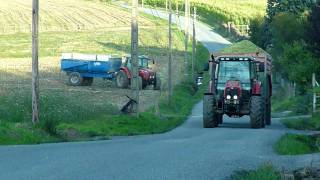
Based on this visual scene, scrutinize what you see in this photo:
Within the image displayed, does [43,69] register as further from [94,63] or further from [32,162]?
[32,162]

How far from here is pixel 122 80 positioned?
169ft

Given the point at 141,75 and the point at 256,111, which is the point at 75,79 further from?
the point at 256,111

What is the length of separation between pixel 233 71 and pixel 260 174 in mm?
18566

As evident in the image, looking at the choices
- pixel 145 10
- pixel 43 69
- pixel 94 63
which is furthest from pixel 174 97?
pixel 145 10

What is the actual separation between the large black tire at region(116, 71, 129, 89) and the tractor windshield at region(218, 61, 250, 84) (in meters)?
18.5

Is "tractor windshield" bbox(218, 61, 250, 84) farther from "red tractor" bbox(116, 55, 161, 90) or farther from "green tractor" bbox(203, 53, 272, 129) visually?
"red tractor" bbox(116, 55, 161, 90)

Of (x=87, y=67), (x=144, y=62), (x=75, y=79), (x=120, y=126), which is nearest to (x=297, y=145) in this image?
(x=120, y=126)

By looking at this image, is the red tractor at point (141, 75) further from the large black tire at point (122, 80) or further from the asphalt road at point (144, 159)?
the asphalt road at point (144, 159)

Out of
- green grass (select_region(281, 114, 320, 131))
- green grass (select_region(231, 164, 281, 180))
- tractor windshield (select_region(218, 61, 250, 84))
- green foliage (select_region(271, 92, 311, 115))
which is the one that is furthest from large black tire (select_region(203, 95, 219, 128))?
green grass (select_region(231, 164, 281, 180))

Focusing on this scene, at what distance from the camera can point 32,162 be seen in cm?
1750

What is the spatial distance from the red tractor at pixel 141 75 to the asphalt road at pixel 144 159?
84.7 feet

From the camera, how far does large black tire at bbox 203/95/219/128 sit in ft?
107

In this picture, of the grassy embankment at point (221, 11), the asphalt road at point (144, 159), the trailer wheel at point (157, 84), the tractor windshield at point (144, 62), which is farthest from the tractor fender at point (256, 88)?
the grassy embankment at point (221, 11)

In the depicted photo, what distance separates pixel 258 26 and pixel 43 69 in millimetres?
42240
